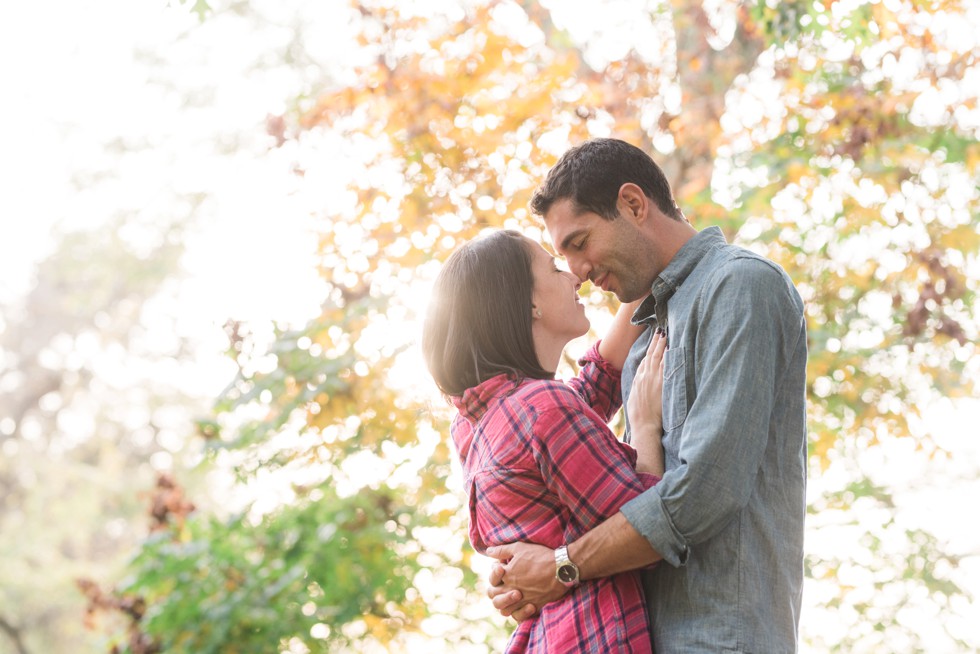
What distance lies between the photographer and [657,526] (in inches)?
65.1

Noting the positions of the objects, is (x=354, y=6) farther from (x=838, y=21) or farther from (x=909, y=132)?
(x=909, y=132)

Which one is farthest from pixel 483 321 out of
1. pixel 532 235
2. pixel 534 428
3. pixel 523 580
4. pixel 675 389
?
pixel 532 235

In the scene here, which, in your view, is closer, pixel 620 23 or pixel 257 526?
pixel 257 526

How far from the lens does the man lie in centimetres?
165

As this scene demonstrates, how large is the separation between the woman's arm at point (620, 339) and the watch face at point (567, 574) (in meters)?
0.65

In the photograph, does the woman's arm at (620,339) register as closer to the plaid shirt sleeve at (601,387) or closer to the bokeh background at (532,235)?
the plaid shirt sleeve at (601,387)

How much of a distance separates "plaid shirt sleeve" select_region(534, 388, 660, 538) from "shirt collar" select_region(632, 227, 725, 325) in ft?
1.04

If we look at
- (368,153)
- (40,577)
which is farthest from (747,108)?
(40,577)

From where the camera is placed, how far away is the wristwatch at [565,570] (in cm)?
173

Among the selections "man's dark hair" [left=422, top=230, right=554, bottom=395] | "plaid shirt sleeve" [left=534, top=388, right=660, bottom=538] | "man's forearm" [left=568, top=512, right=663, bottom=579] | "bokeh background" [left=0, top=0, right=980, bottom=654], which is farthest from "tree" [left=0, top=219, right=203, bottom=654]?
"man's forearm" [left=568, top=512, right=663, bottom=579]

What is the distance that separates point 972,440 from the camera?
7676 mm

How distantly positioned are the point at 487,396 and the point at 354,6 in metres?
2.91

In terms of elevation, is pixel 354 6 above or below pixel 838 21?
above

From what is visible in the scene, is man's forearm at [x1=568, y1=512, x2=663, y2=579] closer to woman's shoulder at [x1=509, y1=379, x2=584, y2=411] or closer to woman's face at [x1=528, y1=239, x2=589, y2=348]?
woman's shoulder at [x1=509, y1=379, x2=584, y2=411]
